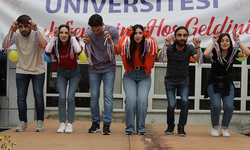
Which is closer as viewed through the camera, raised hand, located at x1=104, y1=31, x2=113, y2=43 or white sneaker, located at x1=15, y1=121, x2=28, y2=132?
raised hand, located at x1=104, y1=31, x2=113, y2=43

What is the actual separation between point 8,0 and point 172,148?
3821 millimetres

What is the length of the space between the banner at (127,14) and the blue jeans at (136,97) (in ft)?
4.00

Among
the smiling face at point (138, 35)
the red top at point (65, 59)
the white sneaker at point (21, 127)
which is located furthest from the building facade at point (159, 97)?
the smiling face at point (138, 35)

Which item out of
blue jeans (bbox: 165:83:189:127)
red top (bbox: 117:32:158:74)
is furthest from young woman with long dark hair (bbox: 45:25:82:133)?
blue jeans (bbox: 165:83:189:127)

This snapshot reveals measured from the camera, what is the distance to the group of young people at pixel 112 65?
374 cm

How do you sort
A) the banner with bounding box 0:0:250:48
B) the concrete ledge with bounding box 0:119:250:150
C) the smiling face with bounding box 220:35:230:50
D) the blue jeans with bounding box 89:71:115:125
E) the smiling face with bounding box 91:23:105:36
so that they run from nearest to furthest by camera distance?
the concrete ledge with bounding box 0:119:250:150
the smiling face with bounding box 91:23:105:36
the blue jeans with bounding box 89:71:115:125
the smiling face with bounding box 220:35:230:50
the banner with bounding box 0:0:250:48

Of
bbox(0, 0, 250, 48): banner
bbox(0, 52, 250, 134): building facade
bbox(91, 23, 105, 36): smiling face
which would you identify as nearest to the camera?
bbox(91, 23, 105, 36): smiling face

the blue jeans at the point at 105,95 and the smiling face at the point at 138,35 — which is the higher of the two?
the smiling face at the point at 138,35

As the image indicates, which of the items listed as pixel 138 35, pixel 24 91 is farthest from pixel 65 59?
pixel 138 35

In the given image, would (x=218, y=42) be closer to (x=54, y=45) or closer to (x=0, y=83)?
(x=54, y=45)

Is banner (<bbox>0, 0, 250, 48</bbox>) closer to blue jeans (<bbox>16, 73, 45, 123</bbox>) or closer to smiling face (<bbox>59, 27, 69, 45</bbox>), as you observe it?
smiling face (<bbox>59, 27, 69, 45</bbox>)

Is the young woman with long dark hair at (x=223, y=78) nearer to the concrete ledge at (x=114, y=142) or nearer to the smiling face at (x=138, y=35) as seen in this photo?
the concrete ledge at (x=114, y=142)

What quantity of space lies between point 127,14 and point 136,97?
5.50ft

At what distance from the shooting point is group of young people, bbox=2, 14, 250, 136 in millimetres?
3740
